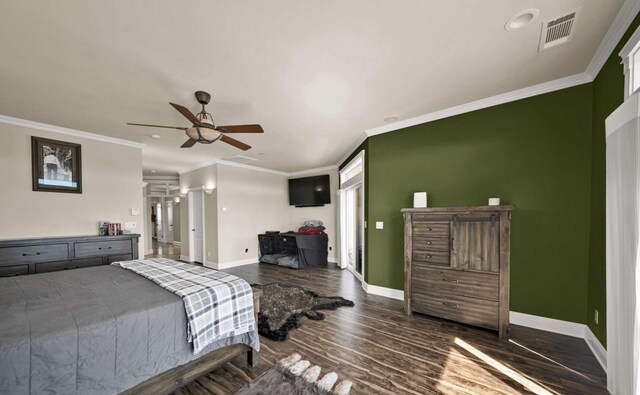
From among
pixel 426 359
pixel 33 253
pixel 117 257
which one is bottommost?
pixel 426 359

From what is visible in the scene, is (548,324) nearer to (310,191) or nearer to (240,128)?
(240,128)

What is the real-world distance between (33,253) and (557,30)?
19.5ft

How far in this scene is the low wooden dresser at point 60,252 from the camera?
9.50 ft

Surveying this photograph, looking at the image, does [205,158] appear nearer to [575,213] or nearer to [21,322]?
[21,322]

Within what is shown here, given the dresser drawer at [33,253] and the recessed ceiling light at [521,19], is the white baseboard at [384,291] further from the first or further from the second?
the dresser drawer at [33,253]

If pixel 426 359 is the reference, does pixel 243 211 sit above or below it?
above

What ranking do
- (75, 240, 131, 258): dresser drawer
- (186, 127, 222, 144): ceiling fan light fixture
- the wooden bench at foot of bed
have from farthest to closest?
(75, 240, 131, 258): dresser drawer
(186, 127, 222, 144): ceiling fan light fixture
the wooden bench at foot of bed

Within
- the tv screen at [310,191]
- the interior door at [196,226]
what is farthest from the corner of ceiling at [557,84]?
the interior door at [196,226]

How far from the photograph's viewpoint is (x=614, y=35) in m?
1.85

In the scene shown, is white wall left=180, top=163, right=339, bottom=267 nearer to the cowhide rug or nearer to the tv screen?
the tv screen

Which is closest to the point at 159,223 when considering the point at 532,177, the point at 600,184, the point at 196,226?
the point at 196,226

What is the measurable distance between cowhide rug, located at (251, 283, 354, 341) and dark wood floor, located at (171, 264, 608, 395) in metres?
0.13

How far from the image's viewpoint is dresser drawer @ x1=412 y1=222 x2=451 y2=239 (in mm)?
2803

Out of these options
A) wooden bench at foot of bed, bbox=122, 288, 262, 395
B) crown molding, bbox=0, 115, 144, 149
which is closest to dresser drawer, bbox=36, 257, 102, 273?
crown molding, bbox=0, 115, 144, 149
